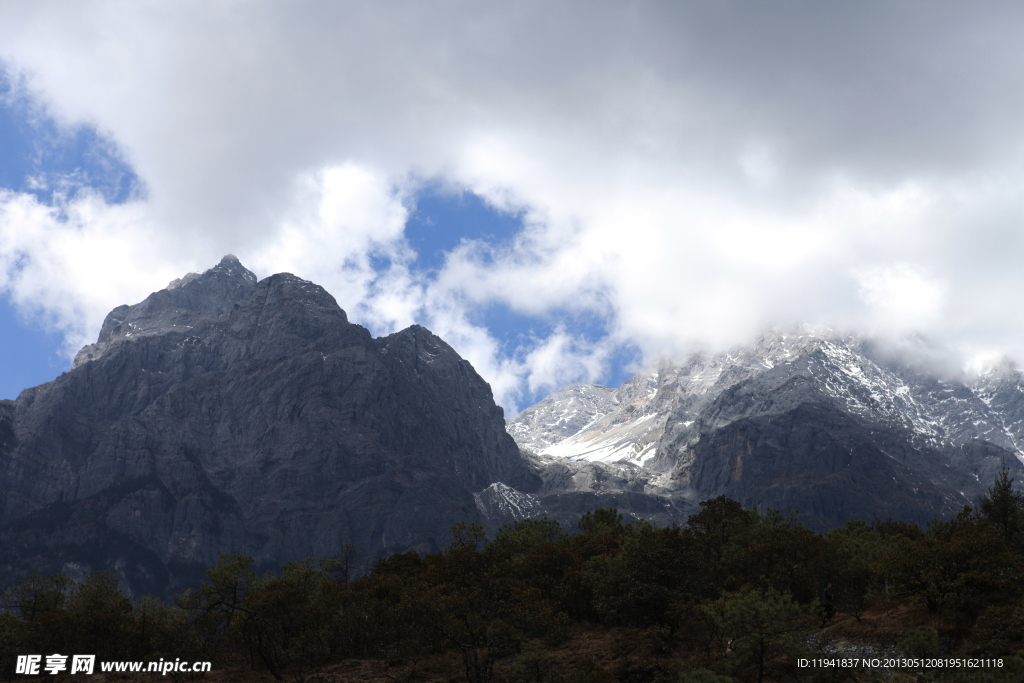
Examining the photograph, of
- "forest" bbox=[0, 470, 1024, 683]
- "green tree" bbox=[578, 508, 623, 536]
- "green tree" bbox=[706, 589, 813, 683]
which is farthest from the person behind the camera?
"green tree" bbox=[578, 508, 623, 536]

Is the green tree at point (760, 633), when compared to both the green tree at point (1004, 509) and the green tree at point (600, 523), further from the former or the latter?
the green tree at point (600, 523)

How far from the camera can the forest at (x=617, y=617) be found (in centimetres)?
4605

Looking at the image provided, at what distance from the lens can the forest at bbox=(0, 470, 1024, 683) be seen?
151 feet

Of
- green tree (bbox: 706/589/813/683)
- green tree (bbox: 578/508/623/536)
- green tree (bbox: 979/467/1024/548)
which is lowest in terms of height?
green tree (bbox: 706/589/813/683)

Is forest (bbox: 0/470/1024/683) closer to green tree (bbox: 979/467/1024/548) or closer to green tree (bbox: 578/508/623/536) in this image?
green tree (bbox: 979/467/1024/548)

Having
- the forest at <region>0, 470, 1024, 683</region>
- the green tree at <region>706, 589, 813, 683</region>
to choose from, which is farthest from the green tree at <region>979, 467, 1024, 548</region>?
the green tree at <region>706, 589, 813, 683</region>

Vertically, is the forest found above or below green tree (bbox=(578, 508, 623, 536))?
below

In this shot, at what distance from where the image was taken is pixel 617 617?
6612 centimetres

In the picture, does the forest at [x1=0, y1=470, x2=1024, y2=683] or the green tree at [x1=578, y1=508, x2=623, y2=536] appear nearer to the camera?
the forest at [x1=0, y1=470, x2=1024, y2=683]

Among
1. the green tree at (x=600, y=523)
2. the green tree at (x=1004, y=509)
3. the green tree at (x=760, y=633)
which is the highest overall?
the green tree at (x=600, y=523)

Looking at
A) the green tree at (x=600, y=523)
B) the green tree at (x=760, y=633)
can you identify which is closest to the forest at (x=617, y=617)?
the green tree at (x=760, y=633)

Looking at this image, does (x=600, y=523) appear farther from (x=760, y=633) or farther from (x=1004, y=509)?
(x=760, y=633)

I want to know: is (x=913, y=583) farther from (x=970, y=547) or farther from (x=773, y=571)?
(x=773, y=571)

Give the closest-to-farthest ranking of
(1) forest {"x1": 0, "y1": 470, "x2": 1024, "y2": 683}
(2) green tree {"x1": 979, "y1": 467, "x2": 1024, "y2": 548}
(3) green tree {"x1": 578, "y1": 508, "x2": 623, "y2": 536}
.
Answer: (1) forest {"x1": 0, "y1": 470, "x2": 1024, "y2": 683} < (2) green tree {"x1": 979, "y1": 467, "x2": 1024, "y2": 548} < (3) green tree {"x1": 578, "y1": 508, "x2": 623, "y2": 536}
